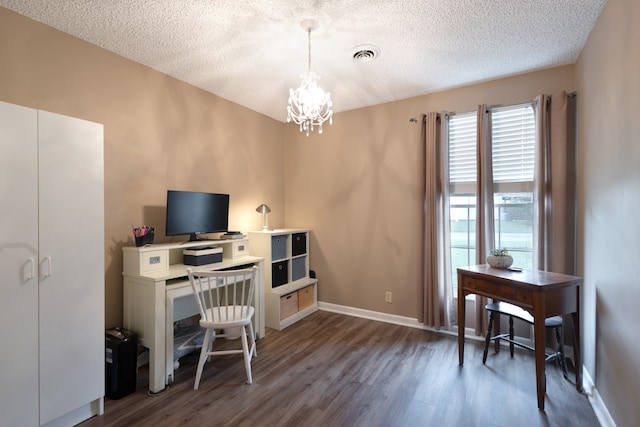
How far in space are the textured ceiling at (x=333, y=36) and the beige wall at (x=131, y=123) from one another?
0.52 feet

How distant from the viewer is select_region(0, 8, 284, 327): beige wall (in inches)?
84.6

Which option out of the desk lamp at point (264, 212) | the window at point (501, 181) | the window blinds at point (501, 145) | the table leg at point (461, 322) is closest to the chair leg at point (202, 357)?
the desk lamp at point (264, 212)

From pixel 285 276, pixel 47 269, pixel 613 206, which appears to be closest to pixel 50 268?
pixel 47 269

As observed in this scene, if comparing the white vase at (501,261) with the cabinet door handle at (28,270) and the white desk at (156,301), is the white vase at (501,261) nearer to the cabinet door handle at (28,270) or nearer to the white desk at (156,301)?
the white desk at (156,301)

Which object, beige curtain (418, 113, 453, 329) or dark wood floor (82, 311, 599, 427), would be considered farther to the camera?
beige curtain (418, 113, 453, 329)

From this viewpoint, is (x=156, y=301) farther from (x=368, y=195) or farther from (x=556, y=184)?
(x=556, y=184)

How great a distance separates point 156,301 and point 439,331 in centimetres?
284

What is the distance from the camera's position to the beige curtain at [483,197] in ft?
9.98

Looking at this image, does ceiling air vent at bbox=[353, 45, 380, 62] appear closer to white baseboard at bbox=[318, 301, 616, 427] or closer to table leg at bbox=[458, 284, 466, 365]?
table leg at bbox=[458, 284, 466, 365]

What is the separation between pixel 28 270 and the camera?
1728 millimetres

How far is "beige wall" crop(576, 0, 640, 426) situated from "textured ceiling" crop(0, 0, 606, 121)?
1.43 ft

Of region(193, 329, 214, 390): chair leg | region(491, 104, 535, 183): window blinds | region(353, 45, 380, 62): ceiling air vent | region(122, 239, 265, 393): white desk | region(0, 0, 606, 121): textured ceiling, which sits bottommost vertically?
region(193, 329, 214, 390): chair leg

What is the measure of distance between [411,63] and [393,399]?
9.07ft

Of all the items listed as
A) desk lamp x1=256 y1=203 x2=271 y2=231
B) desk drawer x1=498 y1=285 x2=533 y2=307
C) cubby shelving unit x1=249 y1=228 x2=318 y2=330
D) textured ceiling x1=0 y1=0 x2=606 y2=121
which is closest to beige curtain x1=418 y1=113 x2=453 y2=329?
textured ceiling x1=0 y1=0 x2=606 y2=121
